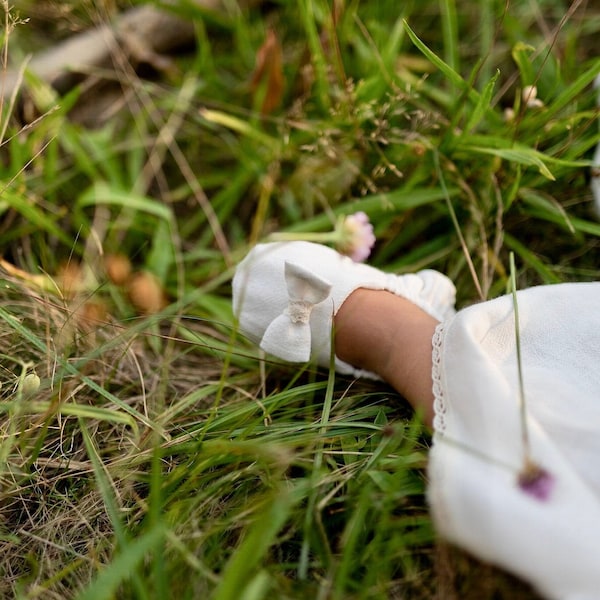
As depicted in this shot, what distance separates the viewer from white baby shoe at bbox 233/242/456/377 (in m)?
0.88

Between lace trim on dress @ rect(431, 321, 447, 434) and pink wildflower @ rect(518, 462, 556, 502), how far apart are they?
0.43ft

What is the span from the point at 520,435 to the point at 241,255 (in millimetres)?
760

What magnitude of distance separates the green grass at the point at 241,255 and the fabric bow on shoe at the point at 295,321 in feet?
0.32

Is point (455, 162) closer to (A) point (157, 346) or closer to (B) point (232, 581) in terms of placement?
(A) point (157, 346)

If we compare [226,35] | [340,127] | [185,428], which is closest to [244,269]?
[185,428]

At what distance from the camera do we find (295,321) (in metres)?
0.90

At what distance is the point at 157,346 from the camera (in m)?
1.18

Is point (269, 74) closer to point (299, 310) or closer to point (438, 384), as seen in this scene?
point (299, 310)

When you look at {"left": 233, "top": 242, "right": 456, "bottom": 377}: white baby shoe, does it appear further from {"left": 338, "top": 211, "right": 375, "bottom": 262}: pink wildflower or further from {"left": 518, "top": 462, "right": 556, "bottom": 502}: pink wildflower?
{"left": 518, "top": 462, "right": 556, "bottom": 502}: pink wildflower

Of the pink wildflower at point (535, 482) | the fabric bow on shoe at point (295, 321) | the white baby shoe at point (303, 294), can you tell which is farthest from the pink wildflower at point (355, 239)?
the pink wildflower at point (535, 482)

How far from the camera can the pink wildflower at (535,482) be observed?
0.64 meters

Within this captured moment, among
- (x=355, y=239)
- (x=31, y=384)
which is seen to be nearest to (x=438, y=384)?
(x=355, y=239)

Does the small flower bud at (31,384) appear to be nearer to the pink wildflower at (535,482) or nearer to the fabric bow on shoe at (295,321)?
the fabric bow on shoe at (295,321)

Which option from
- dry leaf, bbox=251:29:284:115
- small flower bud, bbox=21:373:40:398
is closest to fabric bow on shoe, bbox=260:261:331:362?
small flower bud, bbox=21:373:40:398
